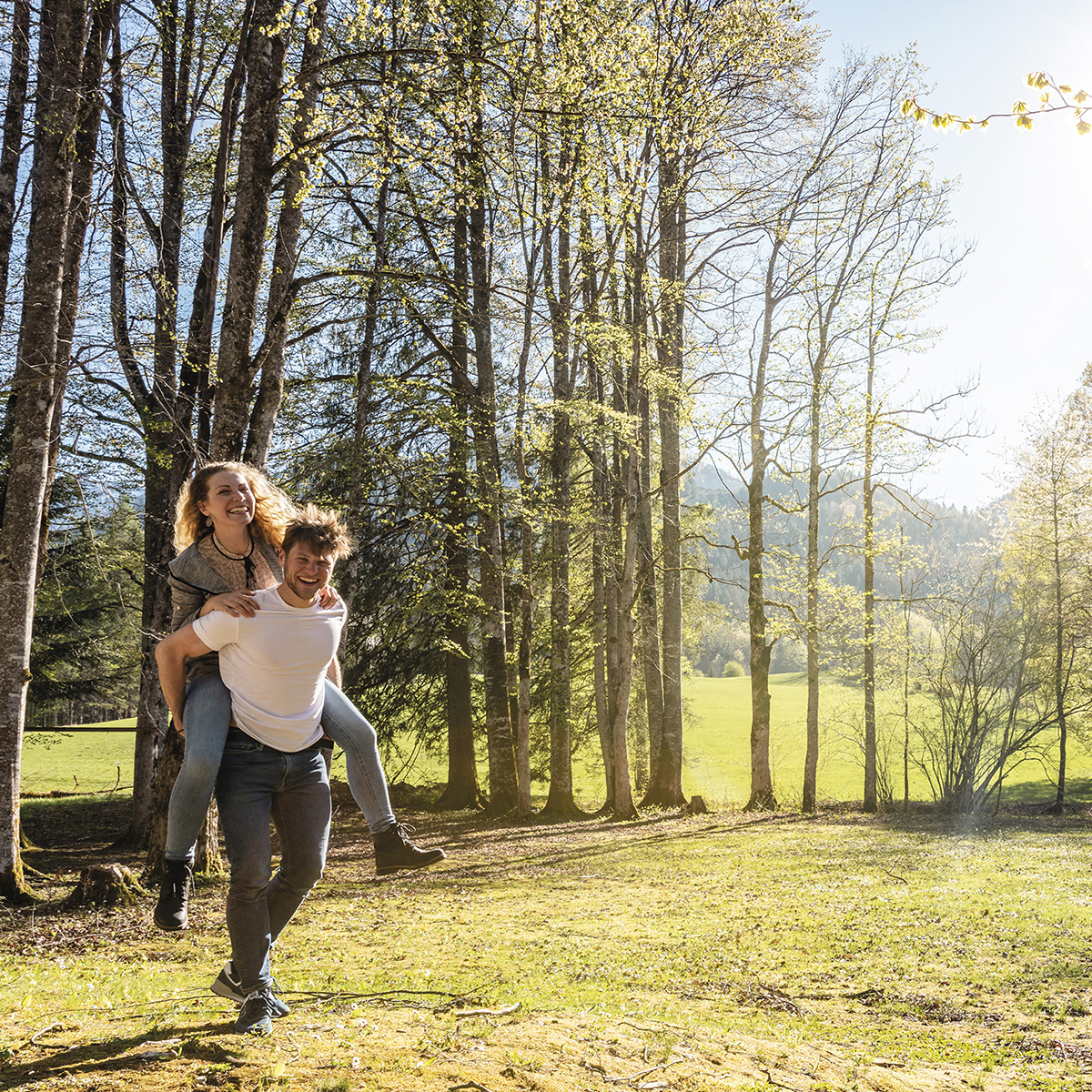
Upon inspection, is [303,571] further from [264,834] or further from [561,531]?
[561,531]

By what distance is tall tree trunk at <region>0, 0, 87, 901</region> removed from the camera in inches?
299

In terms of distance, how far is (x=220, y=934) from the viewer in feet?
→ 21.8

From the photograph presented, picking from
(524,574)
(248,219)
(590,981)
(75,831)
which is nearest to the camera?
(590,981)

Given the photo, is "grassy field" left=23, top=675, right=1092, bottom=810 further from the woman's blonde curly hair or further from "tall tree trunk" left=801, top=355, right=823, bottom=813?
the woman's blonde curly hair

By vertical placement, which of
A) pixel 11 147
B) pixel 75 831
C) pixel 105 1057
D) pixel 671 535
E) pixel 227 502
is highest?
pixel 11 147

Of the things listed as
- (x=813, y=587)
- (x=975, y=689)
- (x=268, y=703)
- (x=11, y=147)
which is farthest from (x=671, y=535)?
(x=268, y=703)

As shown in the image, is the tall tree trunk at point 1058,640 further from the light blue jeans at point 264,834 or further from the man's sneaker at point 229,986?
the man's sneaker at point 229,986

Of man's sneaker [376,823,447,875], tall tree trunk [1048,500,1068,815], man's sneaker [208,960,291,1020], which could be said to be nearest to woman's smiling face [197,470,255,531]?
man's sneaker [376,823,447,875]

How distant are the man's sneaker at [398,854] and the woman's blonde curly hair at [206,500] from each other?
55.0 inches

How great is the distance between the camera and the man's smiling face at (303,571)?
312cm

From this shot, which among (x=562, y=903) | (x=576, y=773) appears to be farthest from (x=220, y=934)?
(x=576, y=773)

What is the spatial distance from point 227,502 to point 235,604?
0.55 meters

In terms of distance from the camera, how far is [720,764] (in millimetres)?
39781

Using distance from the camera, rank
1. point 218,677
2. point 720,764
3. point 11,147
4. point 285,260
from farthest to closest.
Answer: point 720,764
point 11,147
point 285,260
point 218,677
